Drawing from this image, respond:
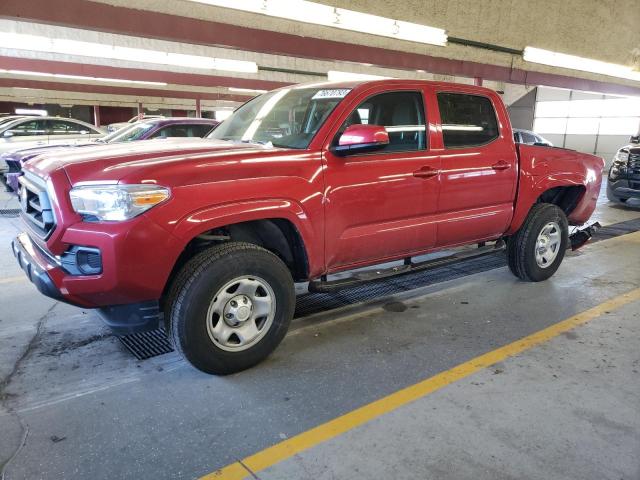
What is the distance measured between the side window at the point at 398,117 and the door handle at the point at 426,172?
0.18 meters

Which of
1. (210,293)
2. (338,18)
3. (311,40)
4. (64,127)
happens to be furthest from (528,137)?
(210,293)

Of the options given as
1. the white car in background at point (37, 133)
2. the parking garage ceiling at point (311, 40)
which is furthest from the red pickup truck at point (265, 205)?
the white car in background at point (37, 133)

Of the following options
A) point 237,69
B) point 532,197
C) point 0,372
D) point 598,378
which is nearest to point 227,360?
point 0,372

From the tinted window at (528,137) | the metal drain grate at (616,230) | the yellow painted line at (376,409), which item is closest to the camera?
the yellow painted line at (376,409)

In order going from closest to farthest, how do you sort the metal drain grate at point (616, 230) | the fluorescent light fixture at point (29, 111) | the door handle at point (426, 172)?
the door handle at point (426, 172), the metal drain grate at point (616, 230), the fluorescent light fixture at point (29, 111)

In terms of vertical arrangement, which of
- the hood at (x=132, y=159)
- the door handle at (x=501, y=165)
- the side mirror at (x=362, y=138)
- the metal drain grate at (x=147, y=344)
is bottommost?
the metal drain grate at (x=147, y=344)

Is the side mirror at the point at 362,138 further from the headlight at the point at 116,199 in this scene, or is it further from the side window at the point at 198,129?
the side window at the point at 198,129

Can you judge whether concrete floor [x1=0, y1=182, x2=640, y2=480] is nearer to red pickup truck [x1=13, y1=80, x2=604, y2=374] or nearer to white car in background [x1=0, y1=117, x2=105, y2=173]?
red pickup truck [x1=13, y1=80, x2=604, y2=374]

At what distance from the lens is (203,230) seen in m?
2.79

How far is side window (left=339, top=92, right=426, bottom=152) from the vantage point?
3658 millimetres

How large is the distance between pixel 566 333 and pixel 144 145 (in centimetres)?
344

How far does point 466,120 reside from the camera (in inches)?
164

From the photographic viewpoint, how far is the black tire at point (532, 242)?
4.75 meters

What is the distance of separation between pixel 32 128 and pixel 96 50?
3162 millimetres
